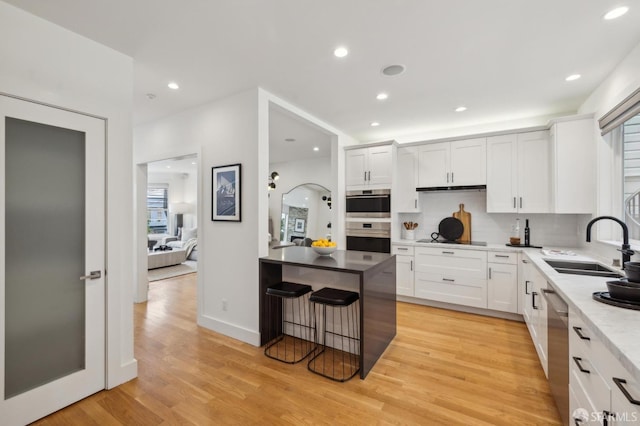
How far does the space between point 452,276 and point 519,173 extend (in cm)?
166

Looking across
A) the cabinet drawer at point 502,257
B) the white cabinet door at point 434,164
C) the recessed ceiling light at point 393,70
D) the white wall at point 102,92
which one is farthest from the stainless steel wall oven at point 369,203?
the white wall at point 102,92

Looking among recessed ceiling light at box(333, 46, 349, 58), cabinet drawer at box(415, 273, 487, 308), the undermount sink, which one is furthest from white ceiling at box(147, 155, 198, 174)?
the undermount sink

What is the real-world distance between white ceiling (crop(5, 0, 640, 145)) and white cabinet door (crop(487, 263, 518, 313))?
6.85 feet

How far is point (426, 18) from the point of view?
6.36 feet

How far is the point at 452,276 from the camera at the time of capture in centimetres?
390

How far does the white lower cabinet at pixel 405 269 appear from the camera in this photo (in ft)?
13.8

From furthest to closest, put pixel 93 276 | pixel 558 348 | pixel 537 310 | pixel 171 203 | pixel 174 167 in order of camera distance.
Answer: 1. pixel 171 203
2. pixel 174 167
3. pixel 537 310
4. pixel 93 276
5. pixel 558 348

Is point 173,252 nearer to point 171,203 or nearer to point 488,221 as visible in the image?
point 171,203

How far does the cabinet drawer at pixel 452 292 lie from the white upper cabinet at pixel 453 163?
1461 millimetres

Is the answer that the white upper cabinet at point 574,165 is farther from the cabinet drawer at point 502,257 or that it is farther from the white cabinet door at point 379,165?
the white cabinet door at point 379,165

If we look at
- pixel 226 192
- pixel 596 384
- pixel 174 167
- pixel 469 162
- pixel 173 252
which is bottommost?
pixel 173 252

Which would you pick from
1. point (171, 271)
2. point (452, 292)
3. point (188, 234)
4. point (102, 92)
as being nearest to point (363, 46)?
point (102, 92)

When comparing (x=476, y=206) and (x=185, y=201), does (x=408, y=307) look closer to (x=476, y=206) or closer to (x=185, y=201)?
(x=476, y=206)

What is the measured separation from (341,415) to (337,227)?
2948 mm
